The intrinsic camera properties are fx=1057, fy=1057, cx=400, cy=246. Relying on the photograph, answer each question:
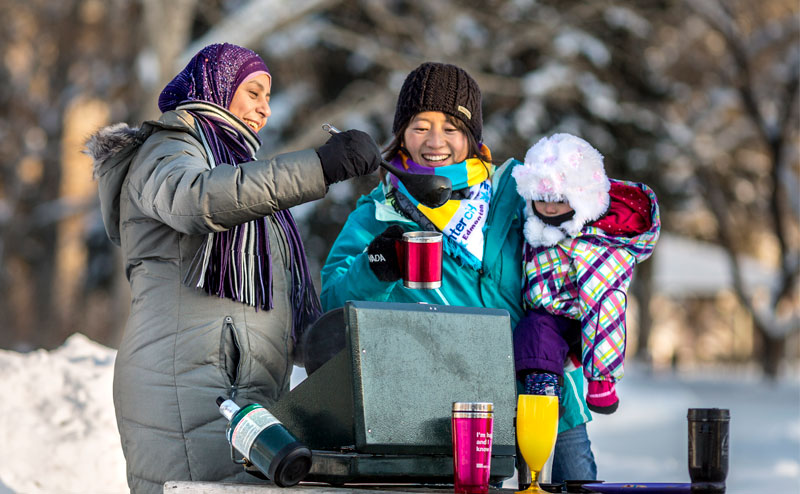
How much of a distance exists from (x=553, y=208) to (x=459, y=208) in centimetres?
32

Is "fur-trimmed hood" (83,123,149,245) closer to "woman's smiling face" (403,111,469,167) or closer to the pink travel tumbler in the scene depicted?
"woman's smiling face" (403,111,469,167)

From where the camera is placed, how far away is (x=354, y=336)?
2.71 metres

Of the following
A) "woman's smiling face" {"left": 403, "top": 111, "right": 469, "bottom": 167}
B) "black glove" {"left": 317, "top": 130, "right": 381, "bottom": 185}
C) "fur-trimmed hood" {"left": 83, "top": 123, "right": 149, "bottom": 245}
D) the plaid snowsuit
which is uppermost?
"woman's smiling face" {"left": 403, "top": 111, "right": 469, "bottom": 167}

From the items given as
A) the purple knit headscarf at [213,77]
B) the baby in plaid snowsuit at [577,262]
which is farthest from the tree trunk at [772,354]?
the purple knit headscarf at [213,77]

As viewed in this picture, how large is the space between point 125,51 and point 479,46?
678cm

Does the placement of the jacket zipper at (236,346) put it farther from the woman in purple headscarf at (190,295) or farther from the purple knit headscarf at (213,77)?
the purple knit headscarf at (213,77)

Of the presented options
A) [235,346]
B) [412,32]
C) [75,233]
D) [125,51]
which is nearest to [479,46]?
[412,32]

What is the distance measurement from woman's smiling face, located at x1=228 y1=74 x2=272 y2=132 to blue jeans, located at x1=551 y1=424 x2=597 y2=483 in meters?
1.46

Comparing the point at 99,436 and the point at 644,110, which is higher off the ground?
the point at 644,110

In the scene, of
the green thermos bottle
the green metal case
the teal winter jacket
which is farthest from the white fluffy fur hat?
the green thermos bottle

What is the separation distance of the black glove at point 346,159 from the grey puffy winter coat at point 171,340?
358mm

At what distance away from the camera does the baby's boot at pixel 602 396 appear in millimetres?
3484

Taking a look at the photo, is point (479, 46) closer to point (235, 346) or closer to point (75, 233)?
point (75, 233)

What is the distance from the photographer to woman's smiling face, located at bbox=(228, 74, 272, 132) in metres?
3.36
